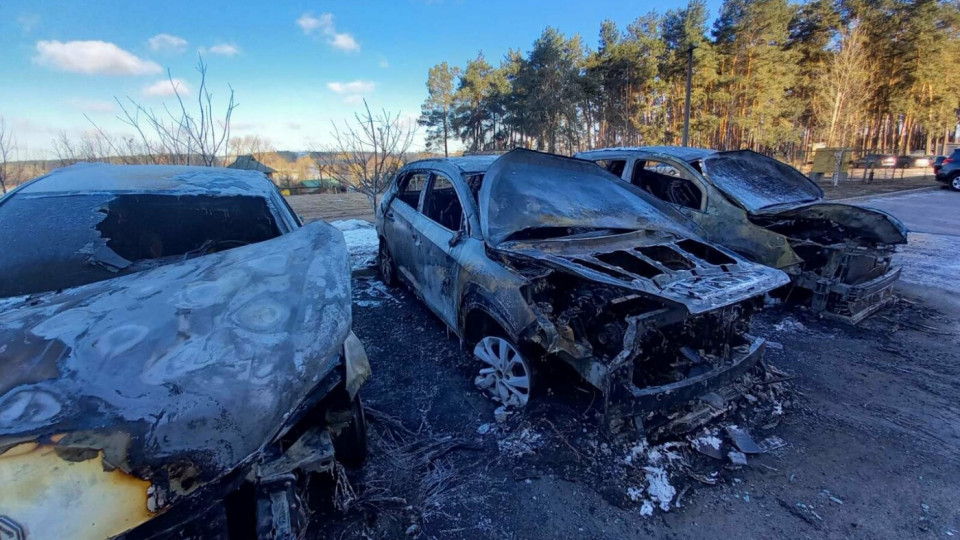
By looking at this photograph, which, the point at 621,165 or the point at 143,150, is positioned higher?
the point at 143,150

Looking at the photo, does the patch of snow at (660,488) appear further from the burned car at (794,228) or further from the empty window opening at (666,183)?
the empty window opening at (666,183)

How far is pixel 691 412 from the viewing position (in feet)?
8.44

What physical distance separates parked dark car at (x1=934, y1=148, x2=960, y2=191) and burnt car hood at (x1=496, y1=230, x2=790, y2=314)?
2051cm

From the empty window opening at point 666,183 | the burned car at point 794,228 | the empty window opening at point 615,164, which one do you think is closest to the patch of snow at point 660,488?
the burned car at point 794,228

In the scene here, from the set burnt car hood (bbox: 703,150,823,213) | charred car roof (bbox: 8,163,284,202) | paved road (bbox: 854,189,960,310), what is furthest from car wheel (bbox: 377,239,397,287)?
paved road (bbox: 854,189,960,310)

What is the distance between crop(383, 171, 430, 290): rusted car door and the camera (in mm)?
4227

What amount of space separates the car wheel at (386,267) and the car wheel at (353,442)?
116 inches

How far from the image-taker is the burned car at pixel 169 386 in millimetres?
1132

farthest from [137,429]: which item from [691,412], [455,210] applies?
[455,210]

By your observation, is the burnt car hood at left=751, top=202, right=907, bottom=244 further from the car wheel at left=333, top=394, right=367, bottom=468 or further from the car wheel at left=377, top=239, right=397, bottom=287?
the car wheel at left=333, top=394, right=367, bottom=468

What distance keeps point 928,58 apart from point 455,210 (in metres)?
40.8

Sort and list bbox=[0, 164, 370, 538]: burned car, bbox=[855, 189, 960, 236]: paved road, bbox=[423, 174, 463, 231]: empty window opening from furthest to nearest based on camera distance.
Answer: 1. bbox=[855, 189, 960, 236]: paved road
2. bbox=[423, 174, 463, 231]: empty window opening
3. bbox=[0, 164, 370, 538]: burned car

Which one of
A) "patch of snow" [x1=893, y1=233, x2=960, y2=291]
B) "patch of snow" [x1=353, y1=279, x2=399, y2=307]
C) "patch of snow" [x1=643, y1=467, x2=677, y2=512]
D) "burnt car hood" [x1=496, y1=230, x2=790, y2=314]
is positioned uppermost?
"burnt car hood" [x1=496, y1=230, x2=790, y2=314]

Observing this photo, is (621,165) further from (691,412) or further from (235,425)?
(235,425)
